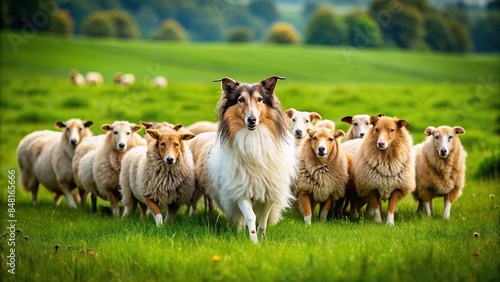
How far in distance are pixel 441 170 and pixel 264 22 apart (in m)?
90.1

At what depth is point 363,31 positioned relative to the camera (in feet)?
242

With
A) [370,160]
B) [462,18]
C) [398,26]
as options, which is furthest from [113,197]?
[462,18]

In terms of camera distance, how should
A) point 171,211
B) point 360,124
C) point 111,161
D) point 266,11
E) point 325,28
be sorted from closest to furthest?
point 171,211 → point 111,161 → point 360,124 → point 325,28 → point 266,11

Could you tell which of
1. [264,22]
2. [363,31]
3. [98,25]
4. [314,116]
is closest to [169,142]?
[314,116]

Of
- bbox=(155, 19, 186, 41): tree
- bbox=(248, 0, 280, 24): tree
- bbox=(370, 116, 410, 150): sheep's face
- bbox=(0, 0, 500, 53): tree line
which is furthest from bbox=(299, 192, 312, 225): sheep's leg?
bbox=(248, 0, 280, 24): tree

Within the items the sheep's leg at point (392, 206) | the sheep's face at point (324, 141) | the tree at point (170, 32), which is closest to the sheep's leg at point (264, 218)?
the sheep's face at point (324, 141)

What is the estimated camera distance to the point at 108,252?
8477mm

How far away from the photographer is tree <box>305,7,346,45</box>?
8019 centimetres

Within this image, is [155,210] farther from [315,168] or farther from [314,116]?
[314,116]

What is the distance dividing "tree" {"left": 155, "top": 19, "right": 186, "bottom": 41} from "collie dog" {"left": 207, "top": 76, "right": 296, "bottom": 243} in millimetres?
84293

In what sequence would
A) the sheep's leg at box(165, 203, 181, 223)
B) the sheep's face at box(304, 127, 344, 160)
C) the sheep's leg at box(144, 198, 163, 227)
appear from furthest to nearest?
the sheep's face at box(304, 127, 344, 160)
the sheep's leg at box(165, 203, 181, 223)
the sheep's leg at box(144, 198, 163, 227)

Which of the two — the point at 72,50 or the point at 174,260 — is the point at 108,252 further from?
the point at 72,50

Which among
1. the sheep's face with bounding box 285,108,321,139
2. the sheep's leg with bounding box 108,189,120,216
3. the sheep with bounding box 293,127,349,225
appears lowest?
the sheep's leg with bounding box 108,189,120,216

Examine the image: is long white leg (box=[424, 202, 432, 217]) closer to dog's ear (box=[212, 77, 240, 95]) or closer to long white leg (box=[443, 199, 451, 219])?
long white leg (box=[443, 199, 451, 219])
